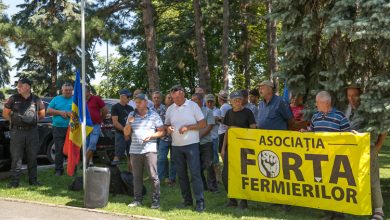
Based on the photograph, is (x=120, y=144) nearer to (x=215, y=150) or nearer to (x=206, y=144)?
(x=215, y=150)

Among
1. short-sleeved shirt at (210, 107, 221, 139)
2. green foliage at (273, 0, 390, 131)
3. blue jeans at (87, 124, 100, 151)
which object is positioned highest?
green foliage at (273, 0, 390, 131)

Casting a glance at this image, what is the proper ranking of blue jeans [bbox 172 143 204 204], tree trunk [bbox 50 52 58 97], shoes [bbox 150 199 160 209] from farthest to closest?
1. tree trunk [bbox 50 52 58 97]
2. shoes [bbox 150 199 160 209]
3. blue jeans [bbox 172 143 204 204]

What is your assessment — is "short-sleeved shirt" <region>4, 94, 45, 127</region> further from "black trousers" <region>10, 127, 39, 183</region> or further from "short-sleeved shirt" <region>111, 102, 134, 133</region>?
"short-sleeved shirt" <region>111, 102, 134, 133</region>

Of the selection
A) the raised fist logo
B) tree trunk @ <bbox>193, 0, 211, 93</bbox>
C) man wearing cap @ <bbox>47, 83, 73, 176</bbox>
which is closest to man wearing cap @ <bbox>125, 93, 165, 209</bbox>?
the raised fist logo

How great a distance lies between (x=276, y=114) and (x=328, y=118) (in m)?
0.90

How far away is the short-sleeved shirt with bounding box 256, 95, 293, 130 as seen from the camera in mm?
7562

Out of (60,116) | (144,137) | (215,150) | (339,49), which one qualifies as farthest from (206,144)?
(60,116)

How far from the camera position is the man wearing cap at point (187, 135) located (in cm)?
761

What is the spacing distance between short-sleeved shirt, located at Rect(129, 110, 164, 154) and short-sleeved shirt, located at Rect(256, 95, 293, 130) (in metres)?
1.58

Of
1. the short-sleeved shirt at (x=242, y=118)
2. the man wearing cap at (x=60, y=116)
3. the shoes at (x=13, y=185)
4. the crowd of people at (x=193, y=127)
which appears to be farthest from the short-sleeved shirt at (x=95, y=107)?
the short-sleeved shirt at (x=242, y=118)

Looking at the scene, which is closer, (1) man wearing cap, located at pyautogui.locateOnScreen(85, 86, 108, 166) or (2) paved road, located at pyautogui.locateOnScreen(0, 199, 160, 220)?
(2) paved road, located at pyautogui.locateOnScreen(0, 199, 160, 220)

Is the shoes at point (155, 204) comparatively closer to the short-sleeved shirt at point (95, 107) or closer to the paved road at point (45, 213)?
the paved road at point (45, 213)

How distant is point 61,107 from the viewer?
10531 millimetres

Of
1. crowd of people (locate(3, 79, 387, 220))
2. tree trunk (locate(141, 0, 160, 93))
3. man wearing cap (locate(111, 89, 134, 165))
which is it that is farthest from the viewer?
tree trunk (locate(141, 0, 160, 93))
